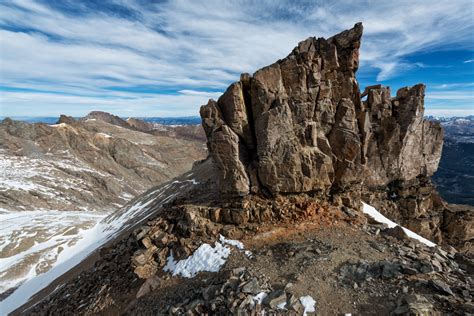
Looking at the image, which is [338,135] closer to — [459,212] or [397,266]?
[397,266]

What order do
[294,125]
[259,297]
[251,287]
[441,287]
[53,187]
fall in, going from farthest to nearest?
1. [53,187]
2. [294,125]
3. [251,287]
4. [259,297]
5. [441,287]

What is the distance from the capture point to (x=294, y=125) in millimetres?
23750

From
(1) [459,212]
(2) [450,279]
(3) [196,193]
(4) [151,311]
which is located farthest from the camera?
(1) [459,212]

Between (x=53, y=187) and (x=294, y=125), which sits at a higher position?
(x=294, y=125)

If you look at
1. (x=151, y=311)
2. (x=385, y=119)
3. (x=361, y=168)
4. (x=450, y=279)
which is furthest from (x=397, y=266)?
(x=385, y=119)

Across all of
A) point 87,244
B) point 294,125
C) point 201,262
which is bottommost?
point 87,244

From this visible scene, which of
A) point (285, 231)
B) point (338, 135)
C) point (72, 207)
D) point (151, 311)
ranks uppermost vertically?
point (338, 135)

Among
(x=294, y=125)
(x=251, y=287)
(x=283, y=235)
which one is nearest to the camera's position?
(x=251, y=287)

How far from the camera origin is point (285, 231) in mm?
22250

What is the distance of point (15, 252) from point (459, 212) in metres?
91.6

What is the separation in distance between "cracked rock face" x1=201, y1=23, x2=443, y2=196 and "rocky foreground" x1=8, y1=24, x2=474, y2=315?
9cm

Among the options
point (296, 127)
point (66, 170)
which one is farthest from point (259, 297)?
point (66, 170)

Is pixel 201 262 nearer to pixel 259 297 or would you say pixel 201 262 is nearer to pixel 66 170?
pixel 259 297

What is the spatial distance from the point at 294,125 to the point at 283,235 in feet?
29.3
